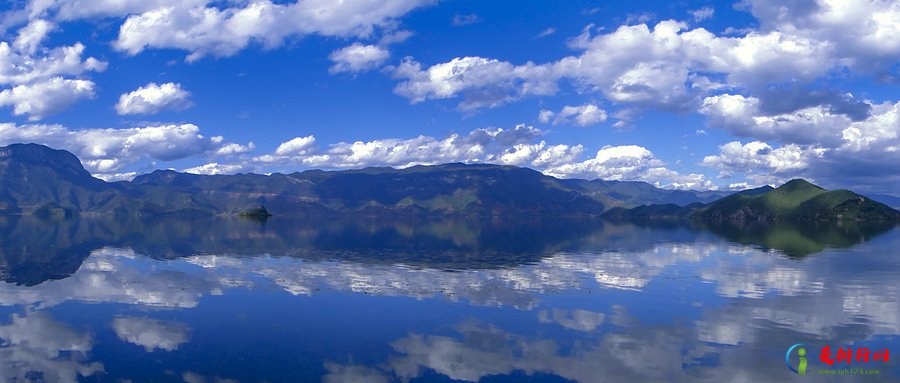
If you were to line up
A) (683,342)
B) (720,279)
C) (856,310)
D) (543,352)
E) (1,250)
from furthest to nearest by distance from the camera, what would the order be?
1. (1,250)
2. (720,279)
3. (856,310)
4. (683,342)
5. (543,352)

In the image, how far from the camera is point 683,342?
47500 mm

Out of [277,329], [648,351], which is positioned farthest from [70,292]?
[648,351]

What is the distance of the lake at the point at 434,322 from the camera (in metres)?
40.0

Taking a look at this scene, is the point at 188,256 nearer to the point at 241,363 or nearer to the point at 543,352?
the point at 241,363

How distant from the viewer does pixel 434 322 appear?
180 ft

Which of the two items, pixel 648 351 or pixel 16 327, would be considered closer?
pixel 648 351

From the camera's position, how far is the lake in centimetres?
4000

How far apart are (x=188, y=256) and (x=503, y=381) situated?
103 meters

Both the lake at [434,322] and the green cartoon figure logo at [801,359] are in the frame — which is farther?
the lake at [434,322]

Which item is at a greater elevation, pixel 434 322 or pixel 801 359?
pixel 801 359

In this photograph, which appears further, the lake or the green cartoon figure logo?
the lake

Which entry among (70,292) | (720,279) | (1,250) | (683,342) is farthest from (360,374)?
(1,250)

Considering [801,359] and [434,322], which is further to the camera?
[434,322]

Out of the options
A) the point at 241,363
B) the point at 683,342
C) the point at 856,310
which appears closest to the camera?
the point at 241,363
